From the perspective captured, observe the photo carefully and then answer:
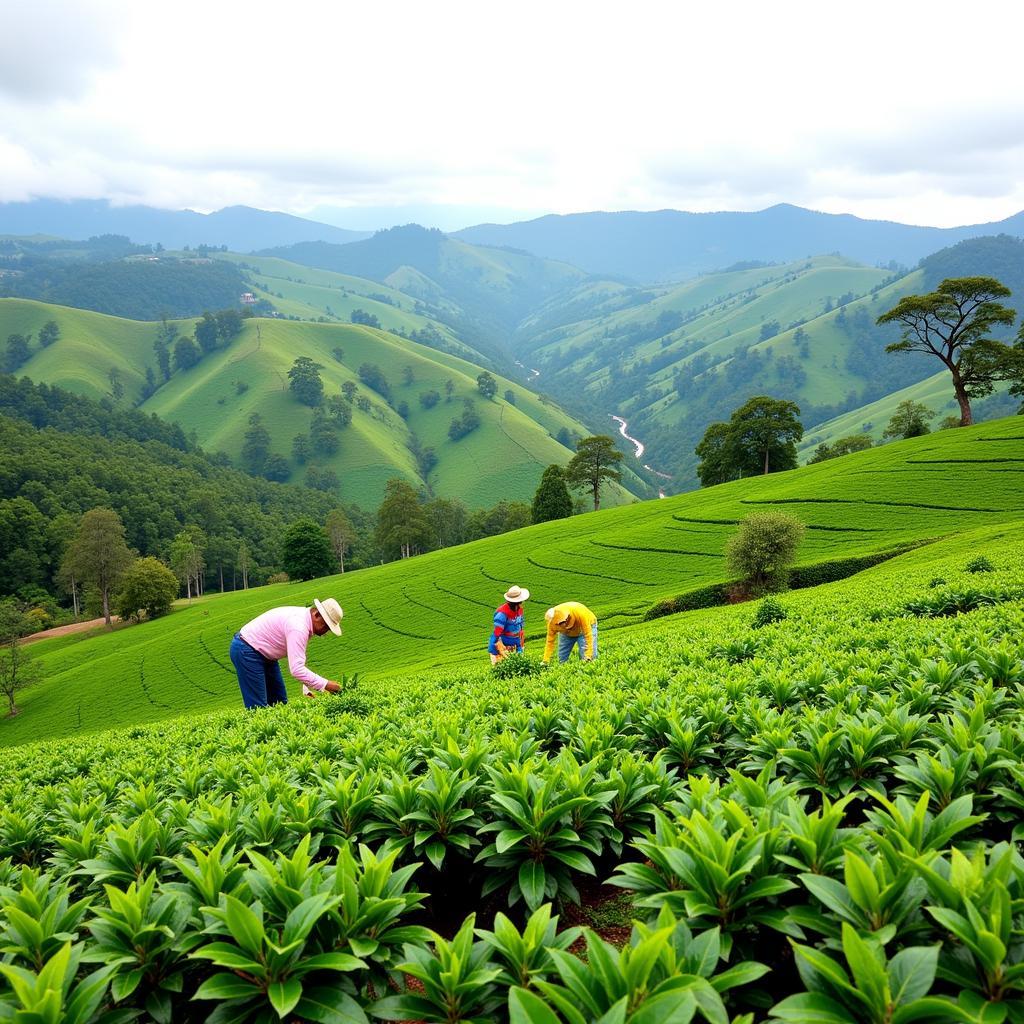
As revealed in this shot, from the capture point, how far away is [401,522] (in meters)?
85.5

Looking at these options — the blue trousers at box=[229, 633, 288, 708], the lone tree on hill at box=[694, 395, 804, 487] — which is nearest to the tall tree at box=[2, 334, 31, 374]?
the lone tree on hill at box=[694, 395, 804, 487]

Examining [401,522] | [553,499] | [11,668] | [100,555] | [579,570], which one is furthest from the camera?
[401,522]

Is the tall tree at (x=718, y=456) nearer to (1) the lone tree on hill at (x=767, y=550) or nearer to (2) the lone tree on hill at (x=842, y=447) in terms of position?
(2) the lone tree on hill at (x=842, y=447)

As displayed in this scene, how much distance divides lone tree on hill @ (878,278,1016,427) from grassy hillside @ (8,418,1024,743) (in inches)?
219

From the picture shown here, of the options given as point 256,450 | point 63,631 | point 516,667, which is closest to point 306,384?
point 256,450

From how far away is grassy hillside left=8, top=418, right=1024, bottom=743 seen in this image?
35594 millimetres

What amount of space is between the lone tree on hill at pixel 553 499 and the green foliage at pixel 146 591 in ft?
140

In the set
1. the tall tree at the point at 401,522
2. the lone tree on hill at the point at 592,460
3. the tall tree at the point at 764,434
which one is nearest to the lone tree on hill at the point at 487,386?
the tall tree at the point at 401,522

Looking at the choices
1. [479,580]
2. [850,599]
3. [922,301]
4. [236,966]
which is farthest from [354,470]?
[236,966]

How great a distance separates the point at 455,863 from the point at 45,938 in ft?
7.23

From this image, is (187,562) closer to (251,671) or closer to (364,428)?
(364,428)

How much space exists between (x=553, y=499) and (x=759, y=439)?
80.9 feet

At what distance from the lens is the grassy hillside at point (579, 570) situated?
35.6 m

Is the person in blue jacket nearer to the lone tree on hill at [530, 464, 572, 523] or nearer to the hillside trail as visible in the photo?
the lone tree on hill at [530, 464, 572, 523]
